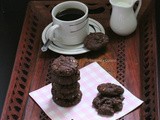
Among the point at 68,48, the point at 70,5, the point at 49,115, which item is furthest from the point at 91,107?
the point at 70,5

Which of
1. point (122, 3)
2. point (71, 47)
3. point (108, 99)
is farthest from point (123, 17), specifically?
point (108, 99)

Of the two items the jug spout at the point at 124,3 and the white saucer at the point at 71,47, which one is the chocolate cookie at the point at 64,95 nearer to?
the white saucer at the point at 71,47

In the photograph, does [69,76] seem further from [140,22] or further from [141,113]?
[140,22]

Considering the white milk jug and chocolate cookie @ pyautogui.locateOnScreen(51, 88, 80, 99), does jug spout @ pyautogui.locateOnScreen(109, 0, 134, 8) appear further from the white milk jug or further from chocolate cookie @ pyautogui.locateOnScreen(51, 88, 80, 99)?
chocolate cookie @ pyautogui.locateOnScreen(51, 88, 80, 99)

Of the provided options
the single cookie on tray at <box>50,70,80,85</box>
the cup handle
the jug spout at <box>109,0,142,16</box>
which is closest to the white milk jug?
the jug spout at <box>109,0,142,16</box>

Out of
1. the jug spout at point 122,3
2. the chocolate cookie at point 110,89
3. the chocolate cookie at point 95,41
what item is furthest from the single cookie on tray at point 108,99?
the jug spout at point 122,3

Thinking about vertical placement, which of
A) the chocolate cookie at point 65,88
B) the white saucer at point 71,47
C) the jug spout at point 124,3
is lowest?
the white saucer at point 71,47
